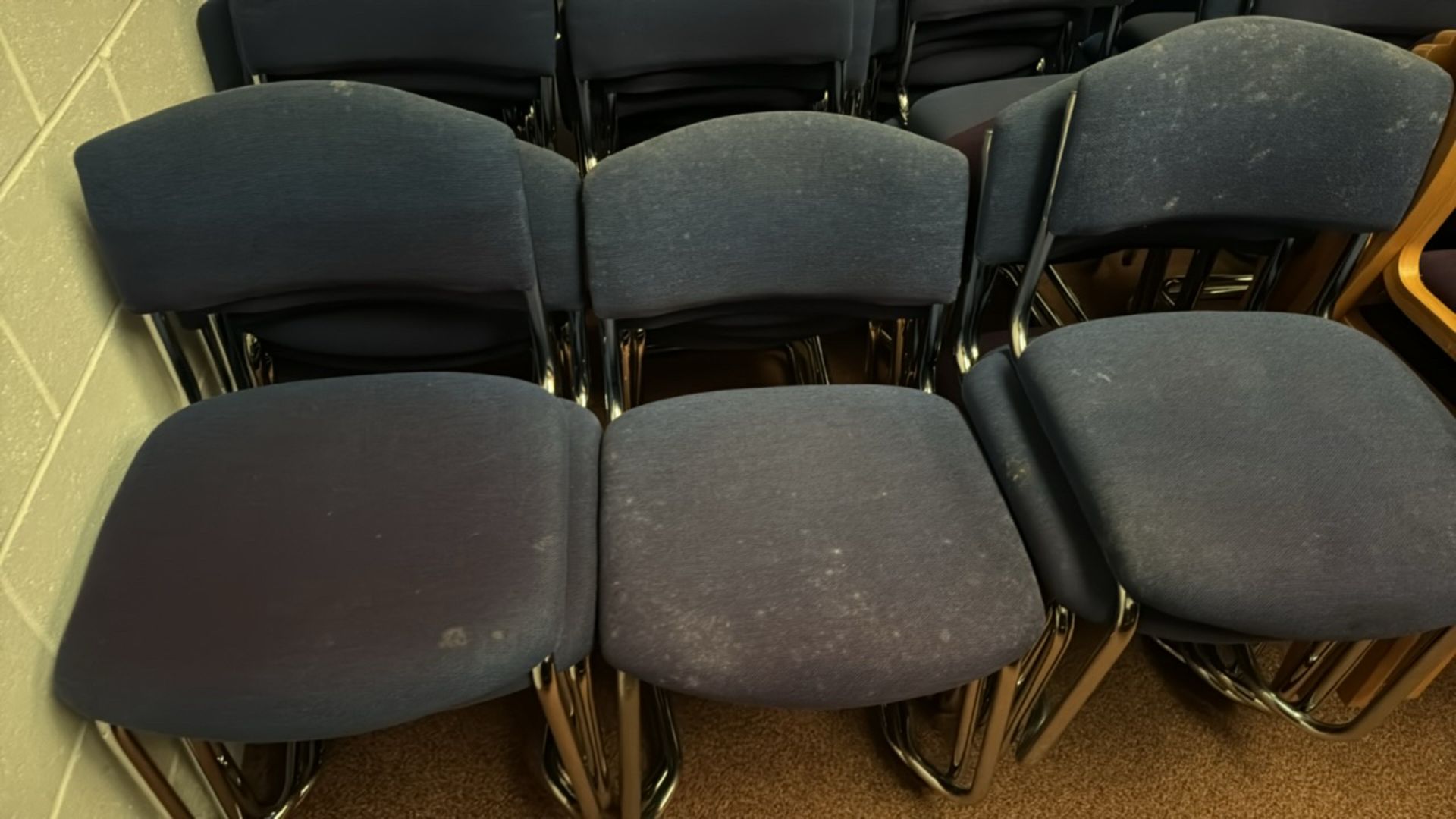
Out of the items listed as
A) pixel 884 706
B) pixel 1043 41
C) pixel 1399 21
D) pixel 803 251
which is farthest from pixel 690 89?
pixel 1399 21

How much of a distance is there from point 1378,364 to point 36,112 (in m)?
1.53

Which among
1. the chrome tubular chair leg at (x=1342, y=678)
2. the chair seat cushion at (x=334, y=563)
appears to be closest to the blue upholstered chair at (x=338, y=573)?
the chair seat cushion at (x=334, y=563)

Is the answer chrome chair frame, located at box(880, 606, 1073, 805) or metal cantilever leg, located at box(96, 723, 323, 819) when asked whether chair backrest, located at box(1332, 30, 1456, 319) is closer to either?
chrome chair frame, located at box(880, 606, 1073, 805)

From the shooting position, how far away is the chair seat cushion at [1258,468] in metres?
0.88

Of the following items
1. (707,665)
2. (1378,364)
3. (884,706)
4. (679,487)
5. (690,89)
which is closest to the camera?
(707,665)

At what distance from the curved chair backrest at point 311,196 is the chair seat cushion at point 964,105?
2.60 feet

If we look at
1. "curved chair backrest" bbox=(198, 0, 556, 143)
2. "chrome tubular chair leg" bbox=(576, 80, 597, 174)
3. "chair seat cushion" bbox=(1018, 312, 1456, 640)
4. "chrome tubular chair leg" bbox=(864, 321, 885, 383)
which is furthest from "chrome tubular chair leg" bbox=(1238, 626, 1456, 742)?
"curved chair backrest" bbox=(198, 0, 556, 143)

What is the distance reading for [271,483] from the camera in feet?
3.06

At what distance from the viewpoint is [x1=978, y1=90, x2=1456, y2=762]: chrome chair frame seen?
3.25ft

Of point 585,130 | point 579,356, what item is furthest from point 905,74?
point 579,356

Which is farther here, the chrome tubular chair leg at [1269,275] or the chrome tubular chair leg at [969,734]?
the chrome tubular chair leg at [1269,275]

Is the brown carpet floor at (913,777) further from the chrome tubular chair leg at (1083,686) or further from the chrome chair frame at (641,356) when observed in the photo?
the chrome chair frame at (641,356)

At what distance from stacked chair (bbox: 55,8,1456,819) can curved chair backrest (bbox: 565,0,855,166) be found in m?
0.48

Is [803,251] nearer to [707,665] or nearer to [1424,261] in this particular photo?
[707,665]
